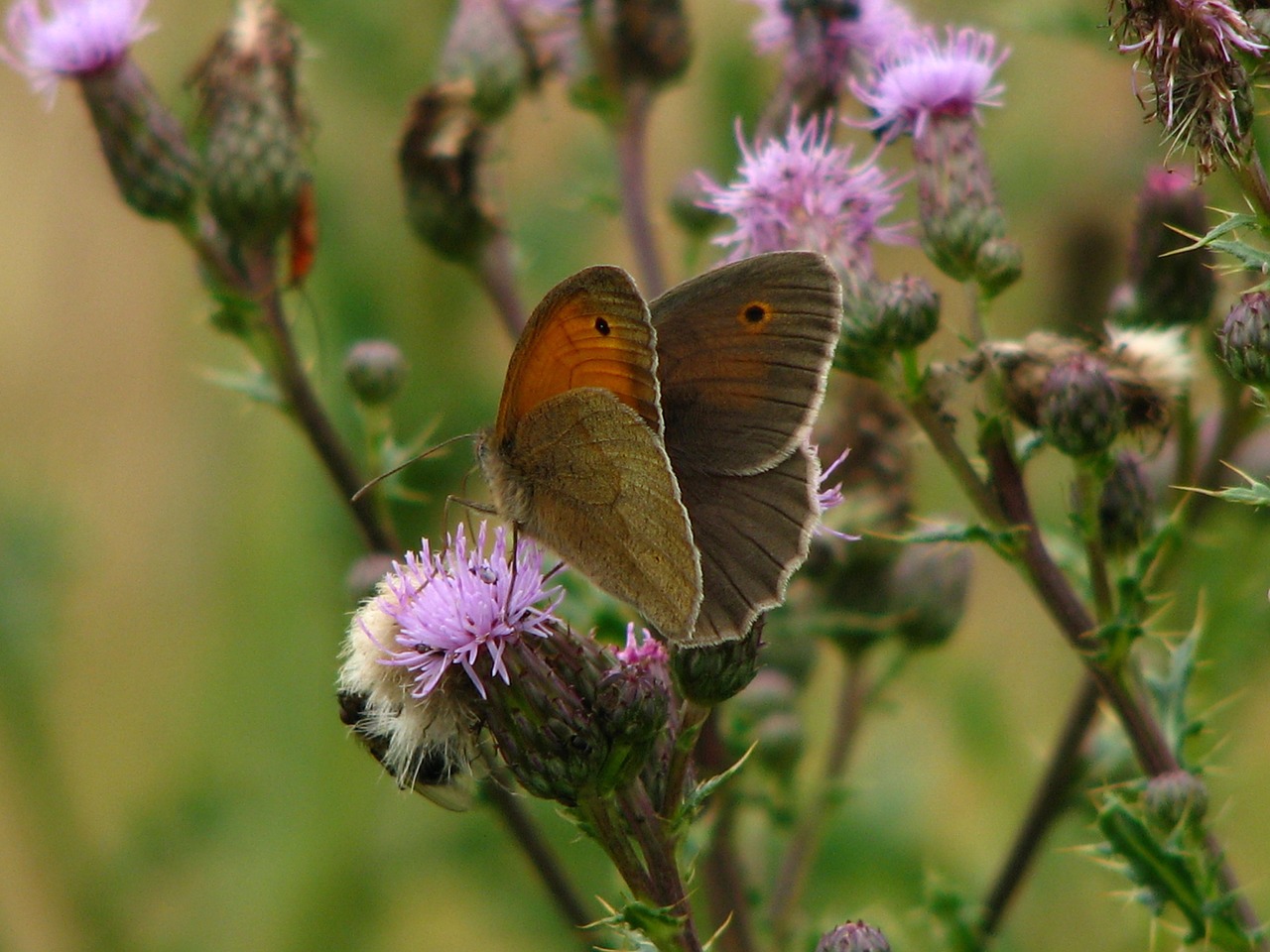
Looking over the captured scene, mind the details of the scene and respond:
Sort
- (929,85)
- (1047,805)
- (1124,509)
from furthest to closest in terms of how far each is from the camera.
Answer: (1047,805)
(929,85)
(1124,509)

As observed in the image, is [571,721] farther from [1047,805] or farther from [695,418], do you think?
[1047,805]

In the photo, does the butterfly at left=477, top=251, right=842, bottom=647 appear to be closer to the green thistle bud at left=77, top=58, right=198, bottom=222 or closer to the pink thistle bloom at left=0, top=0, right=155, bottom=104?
the green thistle bud at left=77, top=58, right=198, bottom=222

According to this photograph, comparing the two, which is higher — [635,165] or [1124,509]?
[635,165]

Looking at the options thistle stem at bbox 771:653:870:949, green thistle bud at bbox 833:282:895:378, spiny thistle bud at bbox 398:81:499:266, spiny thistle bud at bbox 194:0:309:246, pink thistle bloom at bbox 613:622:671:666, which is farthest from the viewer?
spiny thistle bud at bbox 398:81:499:266

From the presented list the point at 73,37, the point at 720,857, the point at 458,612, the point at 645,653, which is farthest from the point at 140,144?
the point at 720,857

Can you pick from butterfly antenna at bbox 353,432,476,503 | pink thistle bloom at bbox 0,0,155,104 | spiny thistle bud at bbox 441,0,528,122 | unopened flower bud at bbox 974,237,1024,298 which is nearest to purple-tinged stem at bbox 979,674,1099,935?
unopened flower bud at bbox 974,237,1024,298

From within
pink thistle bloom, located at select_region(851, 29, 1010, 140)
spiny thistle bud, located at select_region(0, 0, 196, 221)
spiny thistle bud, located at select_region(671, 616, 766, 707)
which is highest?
spiny thistle bud, located at select_region(0, 0, 196, 221)

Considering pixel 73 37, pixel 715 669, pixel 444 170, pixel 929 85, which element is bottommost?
pixel 715 669
